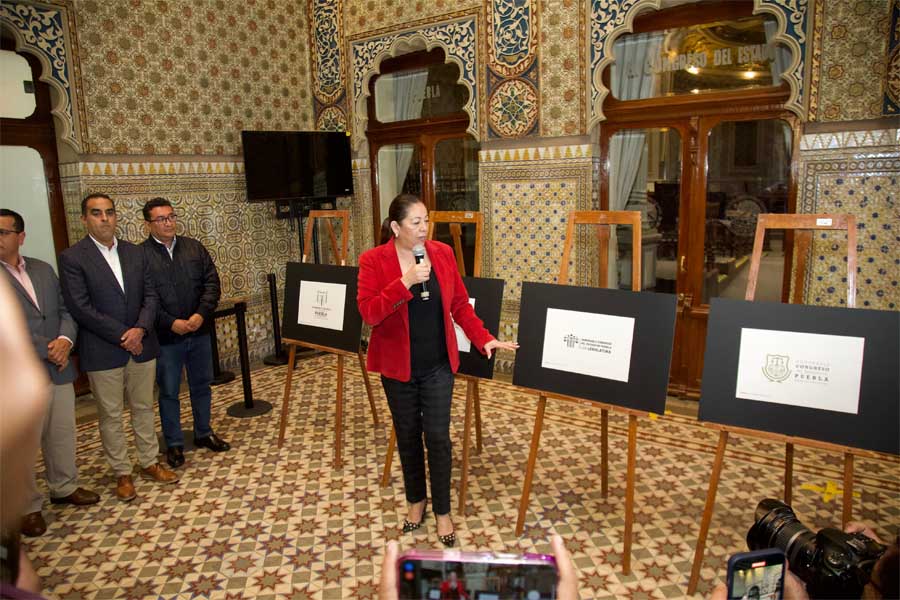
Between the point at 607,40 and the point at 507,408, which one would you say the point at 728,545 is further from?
the point at 607,40

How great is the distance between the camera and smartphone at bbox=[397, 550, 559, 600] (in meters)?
0.83

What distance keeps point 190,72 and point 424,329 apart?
3990 mm

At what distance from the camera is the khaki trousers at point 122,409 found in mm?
3389

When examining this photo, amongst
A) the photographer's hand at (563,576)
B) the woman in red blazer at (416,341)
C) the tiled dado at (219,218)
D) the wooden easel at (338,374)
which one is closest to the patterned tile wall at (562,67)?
the wooden easel at (338,374)

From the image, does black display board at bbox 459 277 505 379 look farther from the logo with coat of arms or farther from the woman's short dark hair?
the logo with coat of arms

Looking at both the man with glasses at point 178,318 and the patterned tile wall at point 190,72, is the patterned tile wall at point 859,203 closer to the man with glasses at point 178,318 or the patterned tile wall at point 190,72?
the man with glasses at point 178,318

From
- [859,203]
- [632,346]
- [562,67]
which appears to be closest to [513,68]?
[562,67]

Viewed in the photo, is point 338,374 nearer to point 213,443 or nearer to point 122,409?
point 213,443

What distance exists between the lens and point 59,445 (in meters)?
3.27

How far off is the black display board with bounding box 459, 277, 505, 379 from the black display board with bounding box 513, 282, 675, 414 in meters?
0.25

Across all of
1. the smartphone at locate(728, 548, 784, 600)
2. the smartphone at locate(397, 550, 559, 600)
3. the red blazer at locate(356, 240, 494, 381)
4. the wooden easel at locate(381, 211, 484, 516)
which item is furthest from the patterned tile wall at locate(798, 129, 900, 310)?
the smartphone at locate(397, 550, 559, 600)

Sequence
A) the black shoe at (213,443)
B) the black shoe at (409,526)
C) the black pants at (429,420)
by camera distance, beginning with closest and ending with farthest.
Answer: the black pants at (429,420), the black shoe at (409,526), the black shoe at (213,443)

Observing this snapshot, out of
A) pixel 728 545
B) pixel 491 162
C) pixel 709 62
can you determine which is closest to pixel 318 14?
pixel 491 162

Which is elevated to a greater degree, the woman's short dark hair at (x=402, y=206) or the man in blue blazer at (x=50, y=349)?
the woman's short dark hair at (x=402, y=206)
